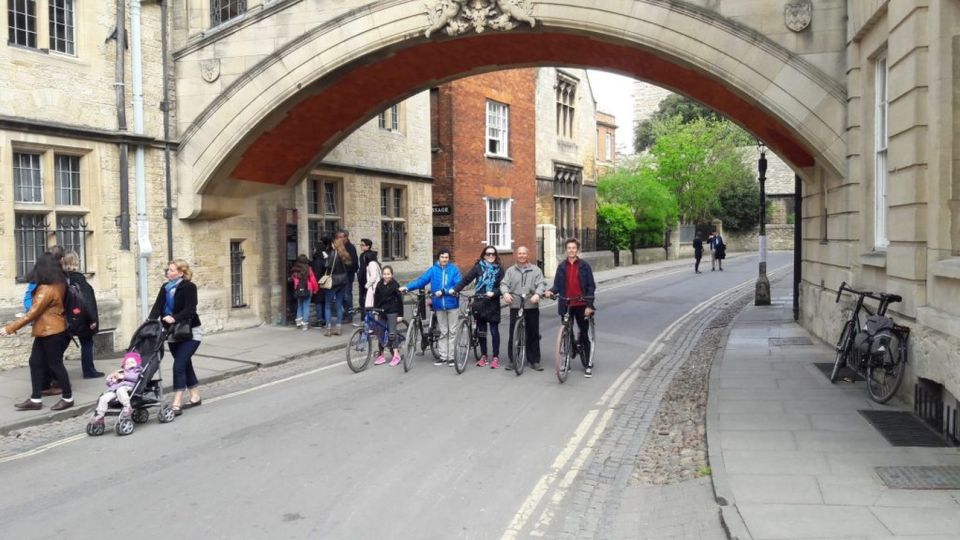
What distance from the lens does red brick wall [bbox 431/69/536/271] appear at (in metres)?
25.5

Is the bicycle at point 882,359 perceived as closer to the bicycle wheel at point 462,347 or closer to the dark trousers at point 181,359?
the bicycle wheel at point 462,347

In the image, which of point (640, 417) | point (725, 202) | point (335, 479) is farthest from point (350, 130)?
point (725, 202)

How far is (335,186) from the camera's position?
18.7 meters

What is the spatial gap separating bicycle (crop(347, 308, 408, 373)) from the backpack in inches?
132

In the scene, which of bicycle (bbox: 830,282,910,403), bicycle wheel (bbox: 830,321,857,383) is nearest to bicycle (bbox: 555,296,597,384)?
bicycle wheel (bbox: 830,321,857,383)

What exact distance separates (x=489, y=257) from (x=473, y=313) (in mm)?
850

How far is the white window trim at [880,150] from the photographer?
986 cm


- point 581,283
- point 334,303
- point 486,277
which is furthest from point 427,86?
point 581,283

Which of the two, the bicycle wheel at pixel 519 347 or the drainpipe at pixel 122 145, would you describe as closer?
the bicycle wheel at pixel 519 347

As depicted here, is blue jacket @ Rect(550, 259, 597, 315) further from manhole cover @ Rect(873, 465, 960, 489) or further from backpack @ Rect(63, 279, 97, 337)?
backpack @ Rect(63, 279, 97, 337)

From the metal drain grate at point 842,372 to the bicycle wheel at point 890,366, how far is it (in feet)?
4.08

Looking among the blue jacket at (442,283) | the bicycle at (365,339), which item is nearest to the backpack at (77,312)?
the bicycle at (365,339)

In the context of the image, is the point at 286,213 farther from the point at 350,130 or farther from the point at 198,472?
the point at 198,472

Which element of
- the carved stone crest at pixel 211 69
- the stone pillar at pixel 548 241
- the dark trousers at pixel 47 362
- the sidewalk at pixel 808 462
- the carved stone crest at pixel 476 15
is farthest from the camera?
the stone pillar at pixel 548 241
